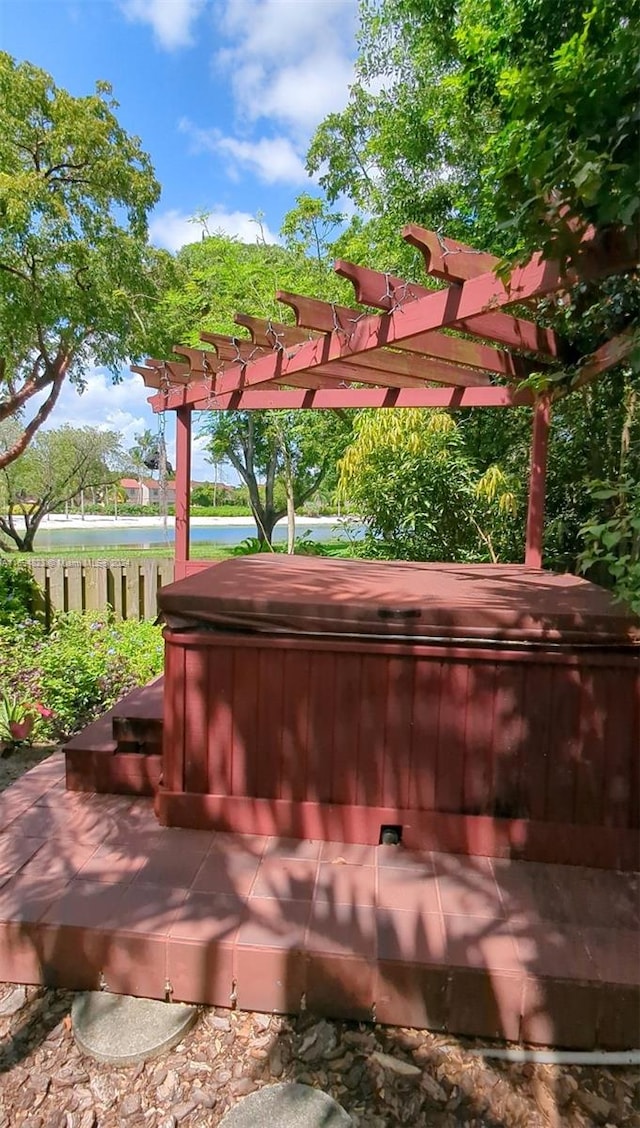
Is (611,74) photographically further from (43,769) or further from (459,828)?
(43,769)

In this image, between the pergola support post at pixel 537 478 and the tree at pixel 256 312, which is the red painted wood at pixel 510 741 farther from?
Result: the tree at pixel 256 312

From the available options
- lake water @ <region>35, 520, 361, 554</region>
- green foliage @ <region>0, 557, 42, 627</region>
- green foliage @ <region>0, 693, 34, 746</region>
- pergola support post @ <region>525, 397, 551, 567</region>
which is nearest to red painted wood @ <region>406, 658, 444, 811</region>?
pergola support post @ <region>525, 397, 551, 567</region>

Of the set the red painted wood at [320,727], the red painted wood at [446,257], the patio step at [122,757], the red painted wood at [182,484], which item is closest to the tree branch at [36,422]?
the red painted wood at [182,484]

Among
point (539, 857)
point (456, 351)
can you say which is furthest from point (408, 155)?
point (539, 857)

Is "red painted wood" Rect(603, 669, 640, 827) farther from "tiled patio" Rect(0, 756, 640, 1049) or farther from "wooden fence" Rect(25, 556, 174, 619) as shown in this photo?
"wooden fence" Rect(25, 556, 174, 619)

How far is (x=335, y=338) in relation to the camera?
2658 mm

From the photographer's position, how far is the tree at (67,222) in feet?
18.3

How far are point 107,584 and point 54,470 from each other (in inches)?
729

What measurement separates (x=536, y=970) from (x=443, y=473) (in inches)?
155

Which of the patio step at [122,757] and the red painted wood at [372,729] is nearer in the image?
the red painted wood at [372,729]

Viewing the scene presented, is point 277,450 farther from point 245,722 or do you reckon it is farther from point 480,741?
point 480,741

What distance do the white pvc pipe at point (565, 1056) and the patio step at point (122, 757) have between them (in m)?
1.38

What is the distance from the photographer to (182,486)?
4.55 metres

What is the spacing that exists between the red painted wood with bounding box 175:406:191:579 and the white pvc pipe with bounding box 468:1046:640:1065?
3.48m
